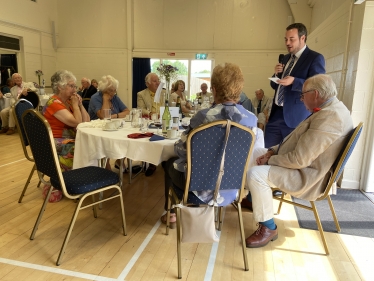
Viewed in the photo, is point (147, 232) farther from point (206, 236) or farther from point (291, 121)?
point (291, 121)

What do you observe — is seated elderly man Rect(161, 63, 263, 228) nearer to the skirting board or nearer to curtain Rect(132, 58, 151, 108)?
the skirting board

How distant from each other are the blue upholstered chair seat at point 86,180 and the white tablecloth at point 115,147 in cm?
14

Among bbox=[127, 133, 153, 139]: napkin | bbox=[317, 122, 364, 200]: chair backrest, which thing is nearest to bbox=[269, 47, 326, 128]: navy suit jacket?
bbox=[317, 122, 364, 200]: chair backrest

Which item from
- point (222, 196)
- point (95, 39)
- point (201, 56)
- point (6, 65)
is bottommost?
point (222, 196)

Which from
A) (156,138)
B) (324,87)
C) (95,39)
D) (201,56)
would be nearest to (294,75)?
(324,87)

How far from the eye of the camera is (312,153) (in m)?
1.67

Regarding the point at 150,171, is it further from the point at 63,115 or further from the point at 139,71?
the point at 139,71

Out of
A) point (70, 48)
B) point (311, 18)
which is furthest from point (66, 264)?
point (70, 48)

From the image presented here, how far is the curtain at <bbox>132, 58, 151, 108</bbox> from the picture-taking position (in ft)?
29.5

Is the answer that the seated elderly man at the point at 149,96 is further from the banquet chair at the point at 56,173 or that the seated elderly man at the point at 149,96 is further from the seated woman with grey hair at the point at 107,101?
the banquet chair at the point at 56,173

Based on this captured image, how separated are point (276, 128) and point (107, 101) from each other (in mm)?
1895

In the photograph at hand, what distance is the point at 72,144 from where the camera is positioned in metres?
2.46

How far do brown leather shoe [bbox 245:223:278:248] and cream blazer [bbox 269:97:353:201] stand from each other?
0.37 metres

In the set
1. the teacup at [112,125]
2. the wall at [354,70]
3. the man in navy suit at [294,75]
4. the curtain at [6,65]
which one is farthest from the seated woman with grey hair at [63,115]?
the curtain at [6,65]
